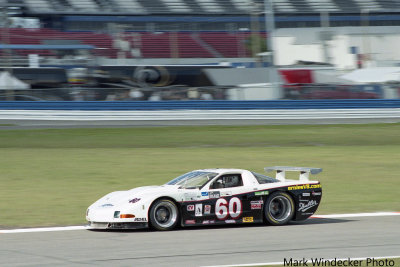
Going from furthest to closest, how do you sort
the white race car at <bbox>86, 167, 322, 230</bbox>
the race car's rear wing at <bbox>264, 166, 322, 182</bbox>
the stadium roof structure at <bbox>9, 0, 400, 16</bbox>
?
the stadium roof structure at <bbox>9, 0, 400, 16</bbox>
the race car's rear wing at <bbox>264, 166, 322, 182</bbox>
the white race car at <bbox>86, 167, 322, 230</bbox>

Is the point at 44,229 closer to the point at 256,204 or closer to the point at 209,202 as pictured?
the point at 209,202

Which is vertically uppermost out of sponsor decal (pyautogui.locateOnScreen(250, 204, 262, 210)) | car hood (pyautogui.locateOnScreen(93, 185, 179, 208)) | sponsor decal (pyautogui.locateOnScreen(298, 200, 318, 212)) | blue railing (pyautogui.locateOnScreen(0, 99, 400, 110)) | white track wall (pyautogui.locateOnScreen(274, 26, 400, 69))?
white track wall (pyautogui.locateOnScreen(274, 26, 400, 69))

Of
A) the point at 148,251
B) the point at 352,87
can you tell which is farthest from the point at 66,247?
the point at 352,87

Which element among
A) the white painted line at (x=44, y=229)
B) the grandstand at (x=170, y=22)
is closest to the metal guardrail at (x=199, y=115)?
the grandstand at (x=170, y=22)

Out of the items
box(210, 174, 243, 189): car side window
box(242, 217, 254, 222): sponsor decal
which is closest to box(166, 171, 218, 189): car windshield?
box(210, 174, 243, 189): car side window

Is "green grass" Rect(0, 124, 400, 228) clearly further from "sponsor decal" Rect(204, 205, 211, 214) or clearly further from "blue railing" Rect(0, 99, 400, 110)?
"blue railing" Rect(0, 99, 400, 110)

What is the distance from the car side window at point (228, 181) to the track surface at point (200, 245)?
2.18 ft

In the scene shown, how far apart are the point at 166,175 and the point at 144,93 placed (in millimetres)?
18469

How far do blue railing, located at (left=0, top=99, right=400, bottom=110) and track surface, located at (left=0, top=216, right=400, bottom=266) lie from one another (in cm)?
2443

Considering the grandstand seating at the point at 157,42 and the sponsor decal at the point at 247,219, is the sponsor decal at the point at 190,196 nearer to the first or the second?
the sponsor decal at the point at 247,219

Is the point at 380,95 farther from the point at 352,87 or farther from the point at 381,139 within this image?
the point at 381,139

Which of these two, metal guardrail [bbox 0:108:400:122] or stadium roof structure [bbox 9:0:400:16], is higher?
stadium roof structure [bbox 9:0:400:16]

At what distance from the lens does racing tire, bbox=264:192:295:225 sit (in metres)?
10.0

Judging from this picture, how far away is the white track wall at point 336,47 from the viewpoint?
4497cm
